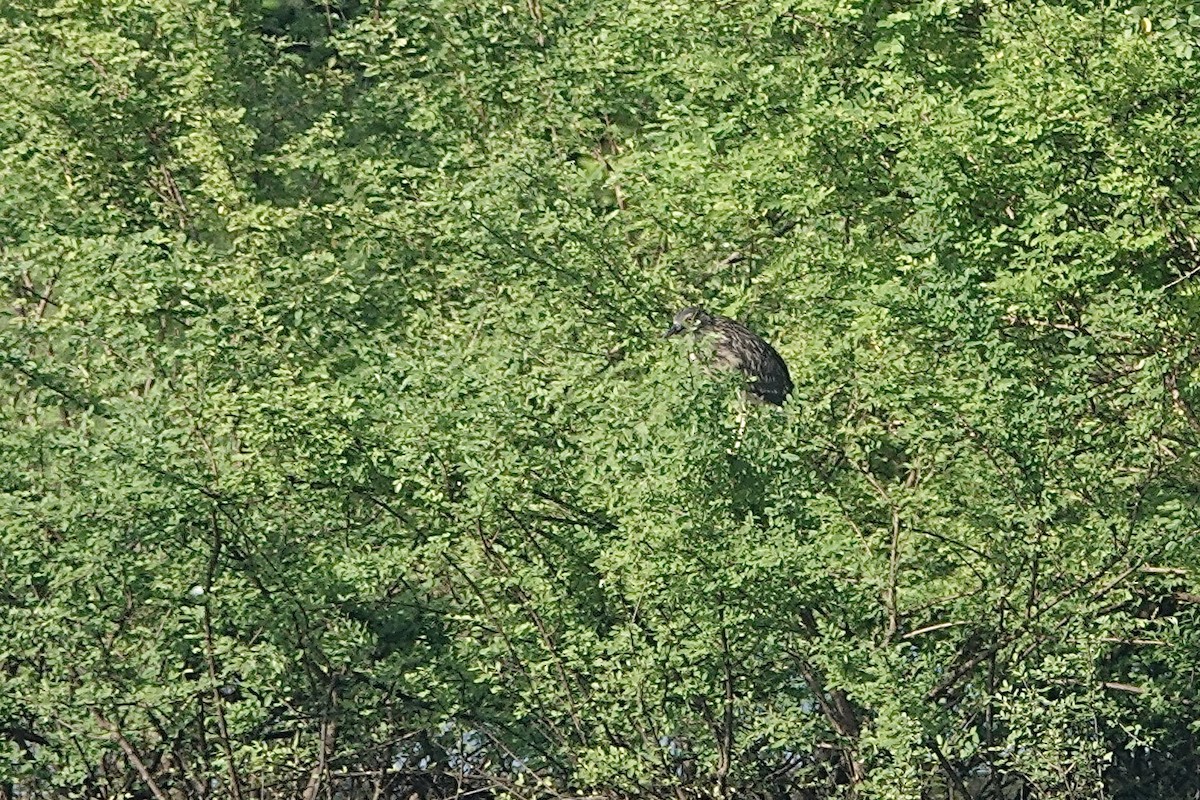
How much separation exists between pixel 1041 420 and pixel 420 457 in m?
3.09

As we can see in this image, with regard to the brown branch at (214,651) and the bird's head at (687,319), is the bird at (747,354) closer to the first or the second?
the bird's head at (687,319)

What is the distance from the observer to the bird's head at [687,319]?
1699 cm

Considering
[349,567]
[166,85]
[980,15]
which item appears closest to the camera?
[349,567]

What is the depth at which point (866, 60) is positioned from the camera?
785 inches

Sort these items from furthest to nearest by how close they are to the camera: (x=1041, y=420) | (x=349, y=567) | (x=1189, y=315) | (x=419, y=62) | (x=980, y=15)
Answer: (x=419, y=62), (x=980, y=15), (x=1189, y=315), (x=349, y=567), (x=1041, y=420)

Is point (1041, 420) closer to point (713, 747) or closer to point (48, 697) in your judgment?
point (713, 747)

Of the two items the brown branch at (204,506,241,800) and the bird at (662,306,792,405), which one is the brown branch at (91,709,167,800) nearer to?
the brown branch at (204,506,241,800)

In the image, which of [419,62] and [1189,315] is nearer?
[1189,315]

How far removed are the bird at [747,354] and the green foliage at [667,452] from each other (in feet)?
0.68

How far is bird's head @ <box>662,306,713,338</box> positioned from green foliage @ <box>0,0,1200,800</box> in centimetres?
32

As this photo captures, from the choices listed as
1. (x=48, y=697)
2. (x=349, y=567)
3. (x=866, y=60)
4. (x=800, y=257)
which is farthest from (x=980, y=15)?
(x=48, y=697)

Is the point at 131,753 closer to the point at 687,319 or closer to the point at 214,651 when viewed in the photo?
the point at 214,651

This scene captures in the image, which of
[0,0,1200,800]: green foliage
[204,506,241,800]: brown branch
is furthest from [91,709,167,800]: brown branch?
[204,506,241,800]: brown branch

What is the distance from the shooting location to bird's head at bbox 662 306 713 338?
16992 mm
